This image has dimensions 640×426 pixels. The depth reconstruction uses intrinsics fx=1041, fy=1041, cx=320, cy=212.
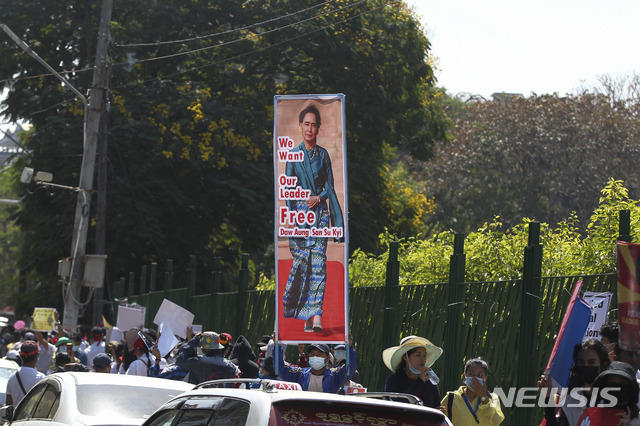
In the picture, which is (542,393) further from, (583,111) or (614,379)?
(583,111)

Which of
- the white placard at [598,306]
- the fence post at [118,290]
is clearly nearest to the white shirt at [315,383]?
the white placard at [598,306]

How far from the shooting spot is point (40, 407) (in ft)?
30.2

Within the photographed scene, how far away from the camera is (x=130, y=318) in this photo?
19359mm

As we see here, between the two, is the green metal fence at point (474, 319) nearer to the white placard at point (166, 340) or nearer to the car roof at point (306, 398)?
the white placard at point (166, 340)

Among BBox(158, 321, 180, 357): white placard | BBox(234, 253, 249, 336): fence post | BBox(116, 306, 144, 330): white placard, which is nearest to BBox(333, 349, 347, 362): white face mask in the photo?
BBox(158, 321, 180, 357): white placard

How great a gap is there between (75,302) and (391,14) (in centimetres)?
1465

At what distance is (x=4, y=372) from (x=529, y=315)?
8.58 metres

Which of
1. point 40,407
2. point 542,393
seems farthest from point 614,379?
point 40,407

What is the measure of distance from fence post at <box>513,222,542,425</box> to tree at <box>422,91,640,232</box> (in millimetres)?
32039

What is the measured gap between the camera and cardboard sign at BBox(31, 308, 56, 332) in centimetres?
2071

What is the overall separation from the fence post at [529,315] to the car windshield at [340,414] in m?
3.40

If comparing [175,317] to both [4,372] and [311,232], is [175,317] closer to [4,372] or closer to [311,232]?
[4,372]

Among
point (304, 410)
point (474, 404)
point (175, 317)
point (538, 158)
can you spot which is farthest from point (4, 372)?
point (538, 158)

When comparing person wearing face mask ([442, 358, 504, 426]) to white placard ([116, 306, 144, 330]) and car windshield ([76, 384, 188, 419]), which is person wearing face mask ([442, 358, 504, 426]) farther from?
white placard ([116, 306, 144, 330])
